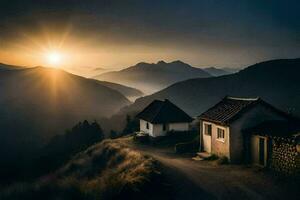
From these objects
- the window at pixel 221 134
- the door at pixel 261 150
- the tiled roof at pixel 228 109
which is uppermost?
the tiled roof at pixel 228 109

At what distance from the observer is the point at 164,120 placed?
145ft

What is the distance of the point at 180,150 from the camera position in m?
34.3

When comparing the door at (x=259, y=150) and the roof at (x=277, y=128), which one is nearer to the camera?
the roof at (x=277, y=128)

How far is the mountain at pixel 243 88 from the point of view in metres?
137

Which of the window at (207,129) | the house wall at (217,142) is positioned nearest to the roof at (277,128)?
the house wall at (217,142)

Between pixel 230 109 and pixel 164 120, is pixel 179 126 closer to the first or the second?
pixel 164 120

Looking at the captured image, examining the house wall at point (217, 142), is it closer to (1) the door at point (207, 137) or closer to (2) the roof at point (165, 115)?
(1) the door at point (207, 137)

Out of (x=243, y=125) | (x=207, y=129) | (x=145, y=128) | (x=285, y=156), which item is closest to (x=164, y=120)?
(x=145, y=128)

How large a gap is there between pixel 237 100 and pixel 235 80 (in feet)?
459

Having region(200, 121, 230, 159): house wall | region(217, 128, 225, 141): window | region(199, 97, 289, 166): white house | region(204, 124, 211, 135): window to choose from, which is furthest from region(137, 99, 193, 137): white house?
region(217, 128, 225, 141): window

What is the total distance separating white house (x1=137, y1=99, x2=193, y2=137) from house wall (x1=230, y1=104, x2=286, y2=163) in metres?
Result: 17.8

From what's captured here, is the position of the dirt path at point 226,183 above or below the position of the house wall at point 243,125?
below

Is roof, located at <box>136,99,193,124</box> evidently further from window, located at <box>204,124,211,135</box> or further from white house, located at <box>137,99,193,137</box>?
window, located at <box>204,124,211,135</box>

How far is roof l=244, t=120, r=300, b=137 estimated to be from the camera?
2361cm
